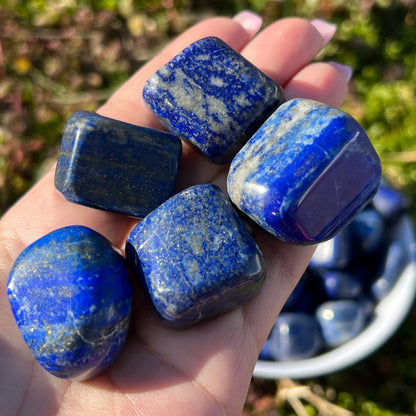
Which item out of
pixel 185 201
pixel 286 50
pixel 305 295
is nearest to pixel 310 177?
pixel 185 201

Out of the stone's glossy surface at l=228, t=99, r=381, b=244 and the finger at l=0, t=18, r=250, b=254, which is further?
the finger at l=0, t=18, r=250, b=254

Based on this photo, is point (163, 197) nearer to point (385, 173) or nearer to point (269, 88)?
point (269, 88)

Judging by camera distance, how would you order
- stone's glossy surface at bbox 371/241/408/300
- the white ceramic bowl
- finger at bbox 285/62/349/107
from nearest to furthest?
1. finger at bbox 285/62/349/107
2. the white ceramic bowl
3. stone's glossy surface at bbox 371/241/408/300

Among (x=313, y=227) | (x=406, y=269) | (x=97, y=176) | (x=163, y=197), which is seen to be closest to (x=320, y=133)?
(x=313, y=227)

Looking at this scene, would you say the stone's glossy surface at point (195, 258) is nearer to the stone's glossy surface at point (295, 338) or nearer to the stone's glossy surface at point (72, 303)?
the stone's glossy surface at point (72, 303)

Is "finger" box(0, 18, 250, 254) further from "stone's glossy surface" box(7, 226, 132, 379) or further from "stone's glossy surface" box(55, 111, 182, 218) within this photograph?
"stone's glossy surface" box(7, 226, 132, 379)

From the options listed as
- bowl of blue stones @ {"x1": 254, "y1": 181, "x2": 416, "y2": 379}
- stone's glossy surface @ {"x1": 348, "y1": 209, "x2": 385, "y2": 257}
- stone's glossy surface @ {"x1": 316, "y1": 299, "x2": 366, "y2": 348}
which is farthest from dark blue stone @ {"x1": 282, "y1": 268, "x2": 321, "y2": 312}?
stone's glossy surface @ {"x1": 348, "y1": 209, "x2": 385, "y2": 257}

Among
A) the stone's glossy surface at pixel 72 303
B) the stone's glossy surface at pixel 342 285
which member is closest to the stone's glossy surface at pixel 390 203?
the stone's glossy surface at pixel 342 285

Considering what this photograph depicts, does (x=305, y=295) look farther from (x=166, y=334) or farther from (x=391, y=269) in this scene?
(x=166, y=334)
